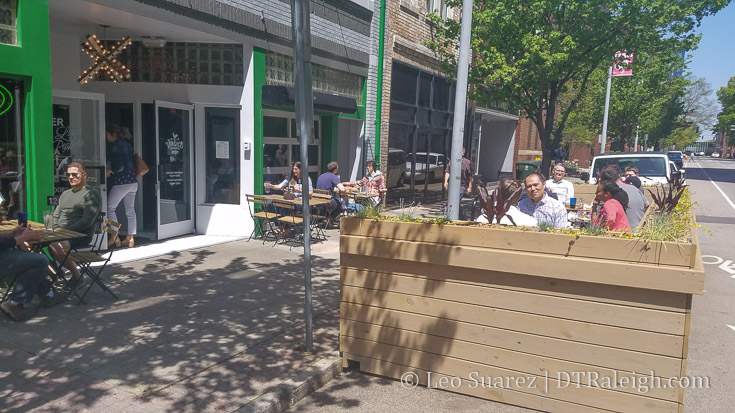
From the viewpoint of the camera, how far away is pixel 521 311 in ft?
12.6

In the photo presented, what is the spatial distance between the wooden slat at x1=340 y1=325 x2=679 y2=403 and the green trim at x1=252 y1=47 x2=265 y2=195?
5.53 m

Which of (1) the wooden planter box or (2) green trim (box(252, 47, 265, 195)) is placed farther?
(2) green trim (box(252, 47, 265, 195))

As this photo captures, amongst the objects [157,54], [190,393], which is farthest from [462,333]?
[157,54]

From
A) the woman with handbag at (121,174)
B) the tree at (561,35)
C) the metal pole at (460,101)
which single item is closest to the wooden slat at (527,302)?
the metal pole at (460,101)

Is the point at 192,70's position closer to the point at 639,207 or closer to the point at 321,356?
the point at 321,356

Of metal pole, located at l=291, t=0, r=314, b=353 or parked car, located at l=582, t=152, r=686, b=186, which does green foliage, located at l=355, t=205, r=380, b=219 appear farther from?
parked car, located at l=582, t=152, r=686, b=186

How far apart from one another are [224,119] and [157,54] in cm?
149

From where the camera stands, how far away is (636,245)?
3426mm

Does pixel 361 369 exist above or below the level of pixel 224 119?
below

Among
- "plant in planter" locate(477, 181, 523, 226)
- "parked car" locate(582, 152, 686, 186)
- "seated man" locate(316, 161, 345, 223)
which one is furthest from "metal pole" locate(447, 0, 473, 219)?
"parked car" locate(582, 152, 686, 186)

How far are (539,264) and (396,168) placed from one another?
1078 cm

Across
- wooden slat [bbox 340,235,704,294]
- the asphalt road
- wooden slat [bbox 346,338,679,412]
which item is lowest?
the asphalt road

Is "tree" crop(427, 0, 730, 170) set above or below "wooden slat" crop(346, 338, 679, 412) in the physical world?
above

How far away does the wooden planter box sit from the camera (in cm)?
344
